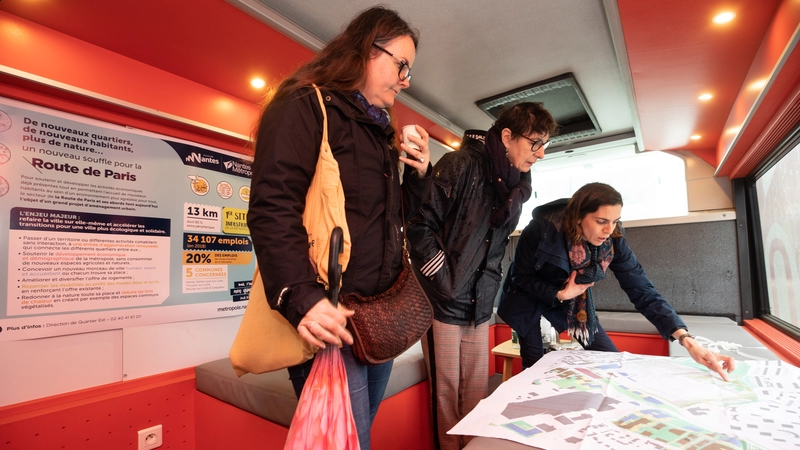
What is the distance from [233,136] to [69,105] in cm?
68

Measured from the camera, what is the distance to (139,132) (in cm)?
178

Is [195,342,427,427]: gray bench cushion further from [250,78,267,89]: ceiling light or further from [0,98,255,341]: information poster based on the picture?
[250,78,267,89]: ceiling light

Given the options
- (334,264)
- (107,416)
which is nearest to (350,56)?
(334,264)

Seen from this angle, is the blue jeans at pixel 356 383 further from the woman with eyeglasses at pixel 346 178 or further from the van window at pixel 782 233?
the van window at pixel 782 233

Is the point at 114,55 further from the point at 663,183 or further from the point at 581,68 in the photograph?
the point at 663,183

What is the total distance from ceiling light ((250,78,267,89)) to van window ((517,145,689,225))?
8.92 ft

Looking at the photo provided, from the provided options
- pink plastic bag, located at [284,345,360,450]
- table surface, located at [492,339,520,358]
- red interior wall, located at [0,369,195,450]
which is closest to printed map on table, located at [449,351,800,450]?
pink plastic bag, located at [284,345,360,450]

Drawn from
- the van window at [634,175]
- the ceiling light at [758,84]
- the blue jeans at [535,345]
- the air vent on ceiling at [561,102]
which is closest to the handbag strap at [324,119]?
the blue jeans at [535,345]

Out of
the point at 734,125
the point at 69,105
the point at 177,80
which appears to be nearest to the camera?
the point at 69,105

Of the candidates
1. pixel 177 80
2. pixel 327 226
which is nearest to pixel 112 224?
pixel 177 80

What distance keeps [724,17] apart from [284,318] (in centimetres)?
189

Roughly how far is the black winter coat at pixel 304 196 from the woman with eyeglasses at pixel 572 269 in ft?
3.23

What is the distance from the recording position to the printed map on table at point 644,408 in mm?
604

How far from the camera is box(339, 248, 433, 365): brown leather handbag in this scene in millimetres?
702
